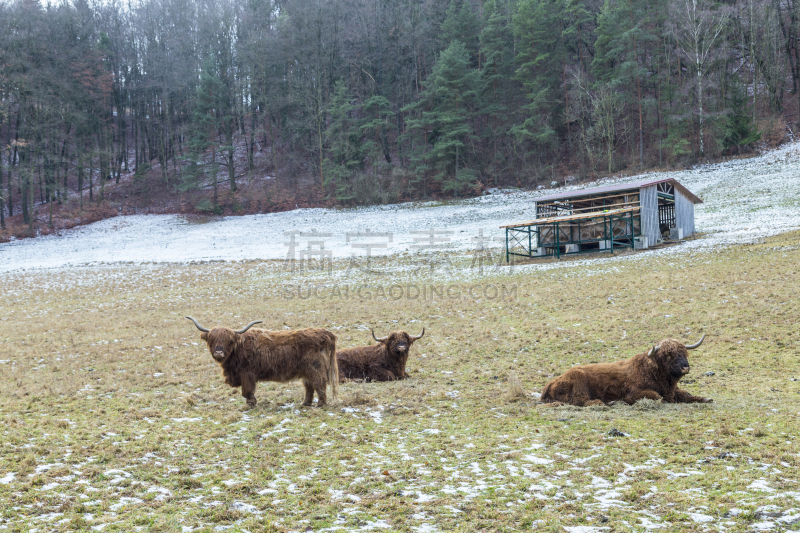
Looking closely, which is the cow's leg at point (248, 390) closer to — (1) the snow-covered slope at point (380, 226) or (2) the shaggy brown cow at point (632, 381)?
(2) the shaggy brown cow at point (632, 381)

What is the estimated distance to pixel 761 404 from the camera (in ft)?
25.9

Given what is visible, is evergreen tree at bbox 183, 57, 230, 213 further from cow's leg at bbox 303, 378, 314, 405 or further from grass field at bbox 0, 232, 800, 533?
cow's leg at bbox 303, 378, 314, 405

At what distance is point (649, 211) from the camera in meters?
31.3

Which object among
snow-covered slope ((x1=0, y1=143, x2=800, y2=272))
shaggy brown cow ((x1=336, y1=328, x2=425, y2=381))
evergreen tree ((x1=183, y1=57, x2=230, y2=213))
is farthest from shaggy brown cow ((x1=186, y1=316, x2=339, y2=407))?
evergreen tree ((x1=183, y1=57, x2=230, y2=213))

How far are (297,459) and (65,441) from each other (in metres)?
3.19

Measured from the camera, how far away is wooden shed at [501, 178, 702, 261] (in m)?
31.0

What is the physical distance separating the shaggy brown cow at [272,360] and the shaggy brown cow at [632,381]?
397 cm

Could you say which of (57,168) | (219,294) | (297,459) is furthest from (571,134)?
(297,459)

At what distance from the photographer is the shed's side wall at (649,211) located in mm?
30953

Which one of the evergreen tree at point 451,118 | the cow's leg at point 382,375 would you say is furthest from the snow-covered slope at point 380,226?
the cow's leg at point 382,375

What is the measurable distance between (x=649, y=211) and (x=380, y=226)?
22702mm

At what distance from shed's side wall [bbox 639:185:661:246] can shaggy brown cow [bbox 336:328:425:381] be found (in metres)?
24.3

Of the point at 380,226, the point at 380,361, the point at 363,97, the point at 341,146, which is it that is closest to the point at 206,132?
the point at 341,146

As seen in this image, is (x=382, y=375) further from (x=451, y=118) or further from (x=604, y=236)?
(x=451, y=118)
